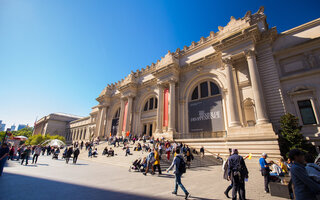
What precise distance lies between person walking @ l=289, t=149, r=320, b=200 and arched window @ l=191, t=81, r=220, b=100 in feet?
61.1

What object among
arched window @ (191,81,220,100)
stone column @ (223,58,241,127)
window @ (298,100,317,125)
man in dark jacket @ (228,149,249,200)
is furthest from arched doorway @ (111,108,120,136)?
man in dark jacket @ (228,149,249,200)

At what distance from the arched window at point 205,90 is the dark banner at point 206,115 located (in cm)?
89

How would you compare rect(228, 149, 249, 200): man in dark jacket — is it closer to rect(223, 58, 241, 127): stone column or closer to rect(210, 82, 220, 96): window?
rect(223, 58, 241, 127): stone column

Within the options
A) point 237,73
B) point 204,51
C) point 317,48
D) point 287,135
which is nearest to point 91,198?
point 287,135

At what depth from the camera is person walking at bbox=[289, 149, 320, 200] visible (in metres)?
2.14

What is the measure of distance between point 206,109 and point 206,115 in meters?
0.80

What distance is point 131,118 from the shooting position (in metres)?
29.4

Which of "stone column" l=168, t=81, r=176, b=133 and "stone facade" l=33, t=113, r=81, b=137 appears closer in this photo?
"stone column" l=168, t=81, r=176, b=133

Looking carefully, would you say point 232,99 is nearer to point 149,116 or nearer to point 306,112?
point 306,112

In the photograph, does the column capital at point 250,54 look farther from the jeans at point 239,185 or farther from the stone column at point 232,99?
the jeans at point 239,185

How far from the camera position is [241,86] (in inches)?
692

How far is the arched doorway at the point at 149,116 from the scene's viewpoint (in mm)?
26906

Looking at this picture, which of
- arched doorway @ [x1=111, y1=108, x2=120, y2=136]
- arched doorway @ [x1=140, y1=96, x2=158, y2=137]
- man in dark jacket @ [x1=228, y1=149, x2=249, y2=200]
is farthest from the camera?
arched doorway @ [x1=111, y1=108, x2=120, y2=136]

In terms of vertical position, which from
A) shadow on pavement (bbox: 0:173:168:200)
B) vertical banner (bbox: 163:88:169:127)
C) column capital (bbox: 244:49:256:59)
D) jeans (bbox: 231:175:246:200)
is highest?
column capital (bbox: 244:49:256:59)
